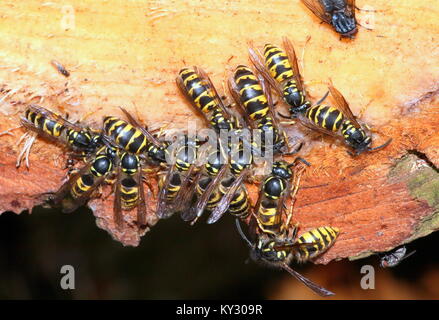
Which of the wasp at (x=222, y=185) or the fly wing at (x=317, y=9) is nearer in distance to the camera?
the fly wing at (x=317, y=9)

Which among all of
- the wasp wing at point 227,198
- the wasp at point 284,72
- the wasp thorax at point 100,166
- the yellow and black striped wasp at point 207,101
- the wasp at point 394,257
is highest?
the wasp at point 284,72

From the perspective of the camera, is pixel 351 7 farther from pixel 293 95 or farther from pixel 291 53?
pixel 293 95

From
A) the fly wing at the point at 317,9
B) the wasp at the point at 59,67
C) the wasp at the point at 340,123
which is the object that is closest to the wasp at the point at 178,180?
the wasp at the point at 340,123

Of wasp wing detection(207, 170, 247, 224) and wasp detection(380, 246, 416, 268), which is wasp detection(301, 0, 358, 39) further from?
wasp detection(380, 246, 416, 268)

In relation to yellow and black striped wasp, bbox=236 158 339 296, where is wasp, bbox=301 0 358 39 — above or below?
above

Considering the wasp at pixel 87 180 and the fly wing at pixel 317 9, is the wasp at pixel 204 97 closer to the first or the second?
the wasp at pixel 87 180

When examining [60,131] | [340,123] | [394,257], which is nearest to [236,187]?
[340,123]

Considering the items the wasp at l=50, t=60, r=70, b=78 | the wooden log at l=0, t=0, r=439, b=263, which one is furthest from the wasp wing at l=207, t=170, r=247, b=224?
the wasp at l=50, t=60, r=70, b=78
